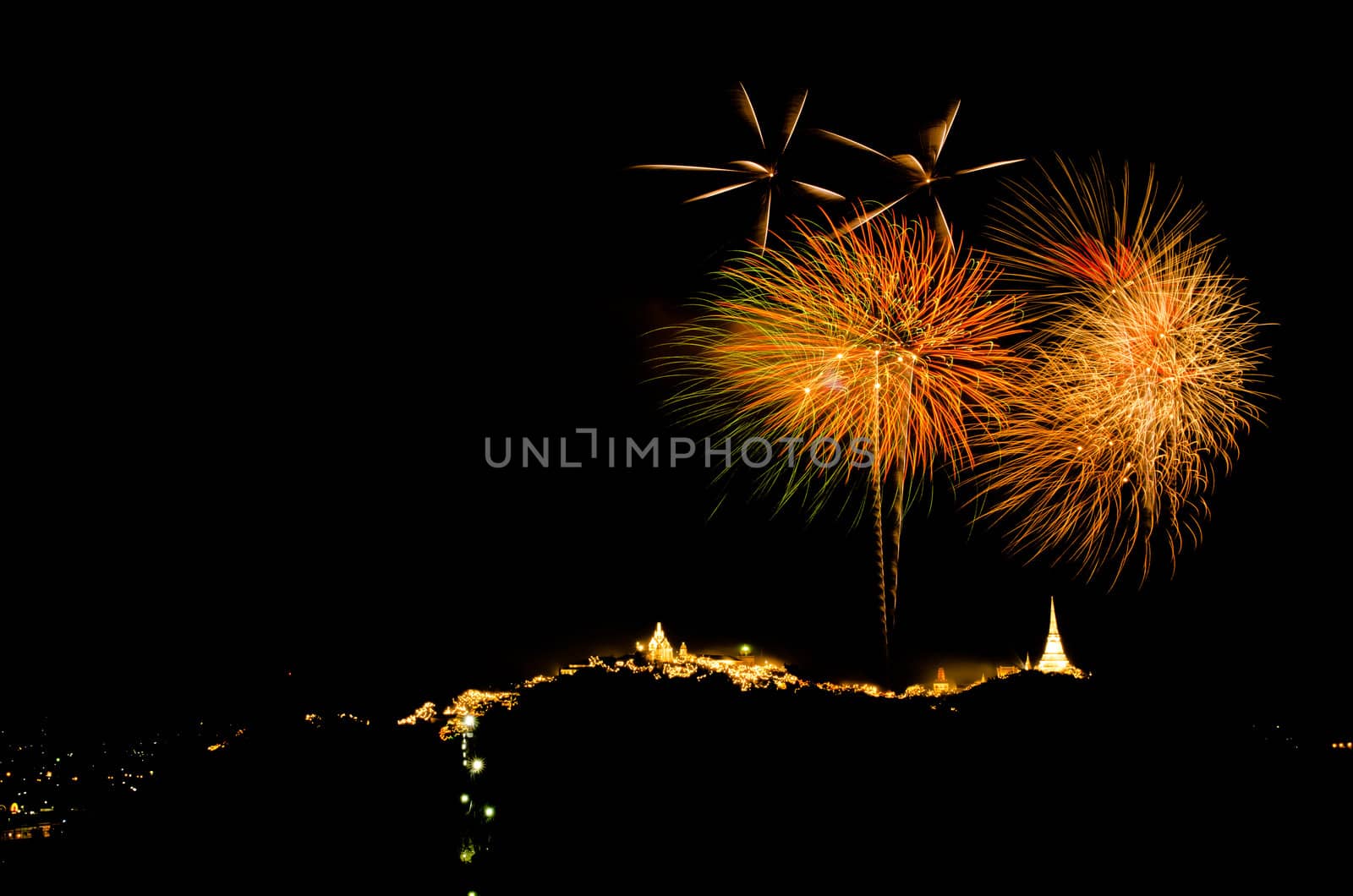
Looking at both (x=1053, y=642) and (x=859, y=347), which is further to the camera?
(x=1053, y=642)

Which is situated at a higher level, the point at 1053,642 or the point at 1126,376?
the point at 1126,376

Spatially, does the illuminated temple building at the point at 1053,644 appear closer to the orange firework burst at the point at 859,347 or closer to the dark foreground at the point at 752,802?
the orange firework burst at the point at 859,347

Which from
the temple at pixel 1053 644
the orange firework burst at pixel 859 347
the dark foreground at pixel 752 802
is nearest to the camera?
the dark foreground at pixel 752 802

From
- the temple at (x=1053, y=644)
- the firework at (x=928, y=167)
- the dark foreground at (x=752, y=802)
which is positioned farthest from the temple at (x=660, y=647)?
the firework at (x=928, y=167)

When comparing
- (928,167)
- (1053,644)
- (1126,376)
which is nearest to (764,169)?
(928,167)

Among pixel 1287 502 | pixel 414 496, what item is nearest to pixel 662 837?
pixel 414 496

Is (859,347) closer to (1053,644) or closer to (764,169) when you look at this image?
(764,169)
